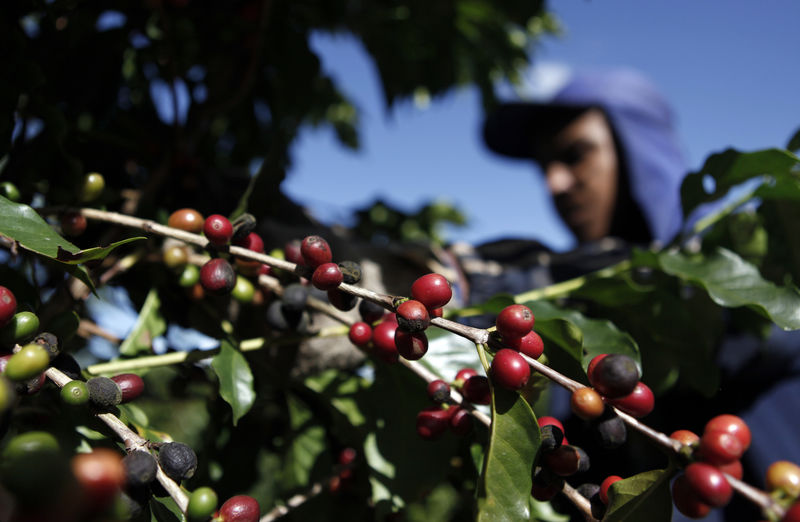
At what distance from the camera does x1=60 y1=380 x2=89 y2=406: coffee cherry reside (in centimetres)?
53

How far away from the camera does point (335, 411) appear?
95cm

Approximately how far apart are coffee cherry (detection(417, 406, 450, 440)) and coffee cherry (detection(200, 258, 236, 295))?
1.05 ft

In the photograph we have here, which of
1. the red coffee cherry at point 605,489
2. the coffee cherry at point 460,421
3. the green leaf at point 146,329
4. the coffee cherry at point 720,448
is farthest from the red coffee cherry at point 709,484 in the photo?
the green leaf at point 146,329

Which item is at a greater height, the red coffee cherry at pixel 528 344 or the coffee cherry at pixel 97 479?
the coffee cherry at pixel 97 479

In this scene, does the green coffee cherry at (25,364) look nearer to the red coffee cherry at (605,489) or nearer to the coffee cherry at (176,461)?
the coffee cherry at (176,461)

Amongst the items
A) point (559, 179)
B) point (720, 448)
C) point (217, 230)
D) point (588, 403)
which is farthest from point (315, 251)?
point (559, 179)

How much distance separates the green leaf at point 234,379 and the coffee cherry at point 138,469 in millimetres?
229

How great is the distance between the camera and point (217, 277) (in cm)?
68

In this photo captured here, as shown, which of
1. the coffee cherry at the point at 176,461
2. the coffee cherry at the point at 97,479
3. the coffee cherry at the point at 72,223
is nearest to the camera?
the coffee cherry at the point at 97,479

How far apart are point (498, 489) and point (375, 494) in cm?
31

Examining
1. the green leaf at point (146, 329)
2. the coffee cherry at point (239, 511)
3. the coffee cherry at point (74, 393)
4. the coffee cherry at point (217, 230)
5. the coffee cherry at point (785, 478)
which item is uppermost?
the coffee cherry at point (785, 478)

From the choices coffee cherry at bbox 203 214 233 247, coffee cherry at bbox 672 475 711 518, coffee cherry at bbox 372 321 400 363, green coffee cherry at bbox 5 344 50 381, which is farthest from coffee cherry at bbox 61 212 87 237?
coffee cherry at bbox 672 475 711 518

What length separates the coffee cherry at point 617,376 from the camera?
0.52 meters

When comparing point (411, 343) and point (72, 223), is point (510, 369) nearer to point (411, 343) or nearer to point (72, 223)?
point (411, 343)
